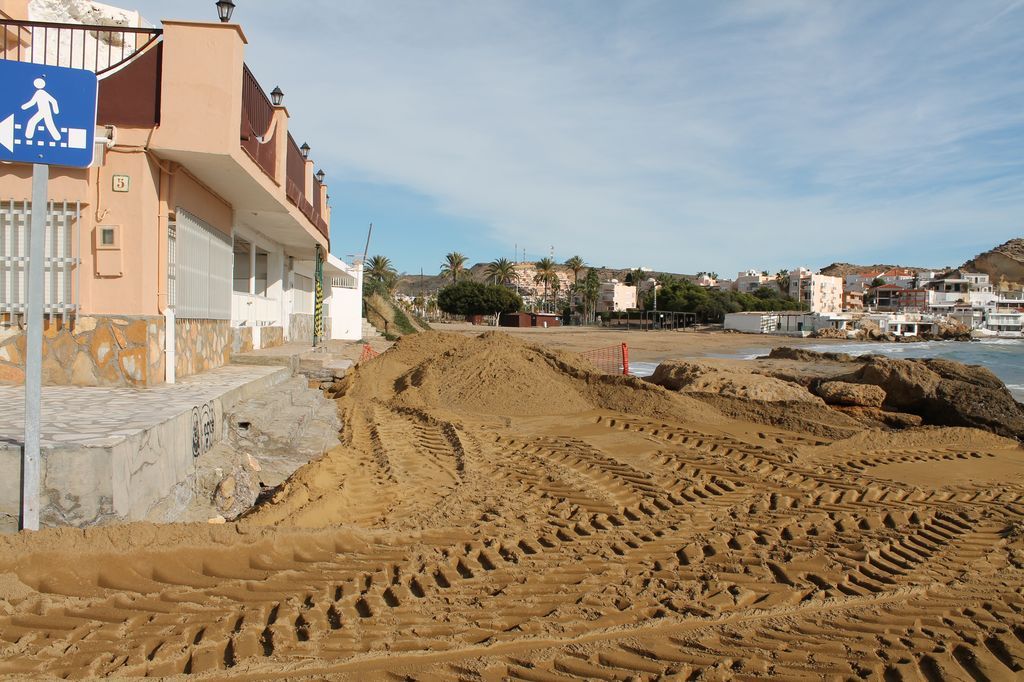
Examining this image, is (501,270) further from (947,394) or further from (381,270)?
(947,394)

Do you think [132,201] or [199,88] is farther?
[199,88]

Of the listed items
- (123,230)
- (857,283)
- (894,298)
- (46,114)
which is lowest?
(123,230)

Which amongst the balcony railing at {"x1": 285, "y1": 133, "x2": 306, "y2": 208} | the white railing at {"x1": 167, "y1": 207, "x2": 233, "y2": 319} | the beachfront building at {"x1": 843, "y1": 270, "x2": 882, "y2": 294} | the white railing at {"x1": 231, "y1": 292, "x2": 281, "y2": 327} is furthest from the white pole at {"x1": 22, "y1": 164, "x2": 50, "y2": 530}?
the beachfront building at {"x1": 843, "y1": 270, "x2": 882, "y2": 294}

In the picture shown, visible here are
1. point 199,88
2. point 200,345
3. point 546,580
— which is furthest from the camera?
point 200,345

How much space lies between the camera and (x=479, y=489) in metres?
6.26

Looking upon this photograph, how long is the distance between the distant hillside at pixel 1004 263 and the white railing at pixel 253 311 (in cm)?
17866

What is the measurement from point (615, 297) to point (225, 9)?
11197cm

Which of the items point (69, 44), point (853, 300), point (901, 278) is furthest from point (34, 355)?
A: point (901, 278)

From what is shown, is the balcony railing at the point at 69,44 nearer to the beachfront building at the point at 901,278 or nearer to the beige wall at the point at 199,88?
the beige wall at the point at 199,88

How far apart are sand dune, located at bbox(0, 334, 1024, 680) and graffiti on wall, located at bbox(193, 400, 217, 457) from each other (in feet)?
2.76

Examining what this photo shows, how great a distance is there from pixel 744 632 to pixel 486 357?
33.4ft

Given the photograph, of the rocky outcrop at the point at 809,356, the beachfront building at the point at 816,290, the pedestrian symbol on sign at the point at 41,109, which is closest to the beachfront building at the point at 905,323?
the beachfront building at the point at 816,290

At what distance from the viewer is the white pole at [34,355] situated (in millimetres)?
3695

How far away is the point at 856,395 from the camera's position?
11680mm
